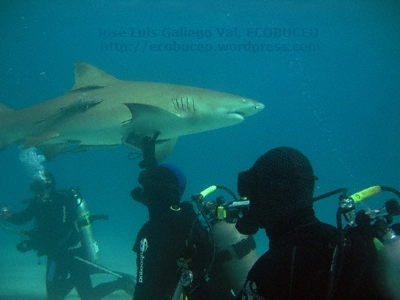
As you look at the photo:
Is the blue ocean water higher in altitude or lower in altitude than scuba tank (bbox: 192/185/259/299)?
higher

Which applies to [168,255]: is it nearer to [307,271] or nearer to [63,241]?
Answer: [307,271]

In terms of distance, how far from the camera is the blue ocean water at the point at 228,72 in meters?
42.6

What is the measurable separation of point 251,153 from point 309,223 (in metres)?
94.7

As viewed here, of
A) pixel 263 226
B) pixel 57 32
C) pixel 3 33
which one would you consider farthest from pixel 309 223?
pixel 57 32

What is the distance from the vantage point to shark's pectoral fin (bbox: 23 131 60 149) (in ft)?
19.2

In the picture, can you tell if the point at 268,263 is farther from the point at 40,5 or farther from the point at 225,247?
the point at 40,5

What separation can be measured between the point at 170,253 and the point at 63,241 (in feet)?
19.2

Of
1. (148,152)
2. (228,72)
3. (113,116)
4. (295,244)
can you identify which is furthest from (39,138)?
(228,72)

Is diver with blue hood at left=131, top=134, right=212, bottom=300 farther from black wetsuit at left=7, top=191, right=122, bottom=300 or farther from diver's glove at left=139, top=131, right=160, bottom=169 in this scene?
black wetsuit at left=7, top=191, right=122, bottom=300

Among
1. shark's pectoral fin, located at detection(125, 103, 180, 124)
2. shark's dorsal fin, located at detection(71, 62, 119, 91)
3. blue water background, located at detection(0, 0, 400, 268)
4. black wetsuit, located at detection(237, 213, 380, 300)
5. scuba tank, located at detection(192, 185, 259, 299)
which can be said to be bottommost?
scuba tank, located at detection(192, 185, 259, 299)

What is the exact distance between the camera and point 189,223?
9.64ft

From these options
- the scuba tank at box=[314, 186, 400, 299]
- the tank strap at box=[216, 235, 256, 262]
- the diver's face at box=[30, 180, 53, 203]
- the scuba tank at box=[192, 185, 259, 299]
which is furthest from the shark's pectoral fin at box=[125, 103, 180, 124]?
the scuba tank at box=[314, 186, 400, 299]

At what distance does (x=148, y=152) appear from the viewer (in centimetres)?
535

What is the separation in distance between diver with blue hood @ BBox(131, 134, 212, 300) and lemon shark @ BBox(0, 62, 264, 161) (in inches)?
108
